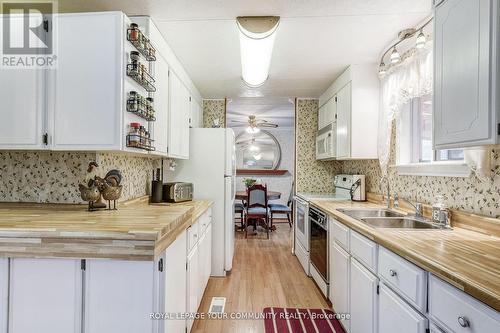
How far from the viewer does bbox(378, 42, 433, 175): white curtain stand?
1976 millimetres

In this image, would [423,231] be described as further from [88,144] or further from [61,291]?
[88,144]

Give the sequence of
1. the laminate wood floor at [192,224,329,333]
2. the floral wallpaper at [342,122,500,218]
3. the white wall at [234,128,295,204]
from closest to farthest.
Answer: the floral wallpaper at [342,122,500,218], the laminate wood floor at [192,224,329,333], the white wall at [234,128,295,204]

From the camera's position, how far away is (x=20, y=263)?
124cm

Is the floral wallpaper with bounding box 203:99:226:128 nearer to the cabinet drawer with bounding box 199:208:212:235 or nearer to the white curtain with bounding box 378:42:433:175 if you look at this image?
the cabinet drawer with bounding box 199:208:212:235

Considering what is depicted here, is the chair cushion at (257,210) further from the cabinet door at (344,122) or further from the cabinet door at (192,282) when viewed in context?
the cabinet door at (192,282)

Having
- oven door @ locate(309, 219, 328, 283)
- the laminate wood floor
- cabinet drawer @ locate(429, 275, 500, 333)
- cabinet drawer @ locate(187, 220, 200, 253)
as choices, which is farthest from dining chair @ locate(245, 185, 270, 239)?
cabinet drawer @ locate(429, 275, 500, 333)

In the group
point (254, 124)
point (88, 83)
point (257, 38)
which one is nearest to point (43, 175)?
point (88, 83)

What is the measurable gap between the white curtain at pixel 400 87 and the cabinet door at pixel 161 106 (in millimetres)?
1997

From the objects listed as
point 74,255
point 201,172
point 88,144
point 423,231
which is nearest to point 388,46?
point 423,231

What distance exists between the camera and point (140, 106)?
5.56 feet

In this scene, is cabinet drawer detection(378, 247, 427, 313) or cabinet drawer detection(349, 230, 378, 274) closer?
cabinet drawer detection(378, 247, 427, 313)

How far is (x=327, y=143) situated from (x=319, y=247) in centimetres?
135

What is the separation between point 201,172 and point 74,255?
1838mm

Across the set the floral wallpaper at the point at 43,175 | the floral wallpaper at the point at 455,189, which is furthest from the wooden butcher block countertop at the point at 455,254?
the floral wallpaper at the point at 43,175
